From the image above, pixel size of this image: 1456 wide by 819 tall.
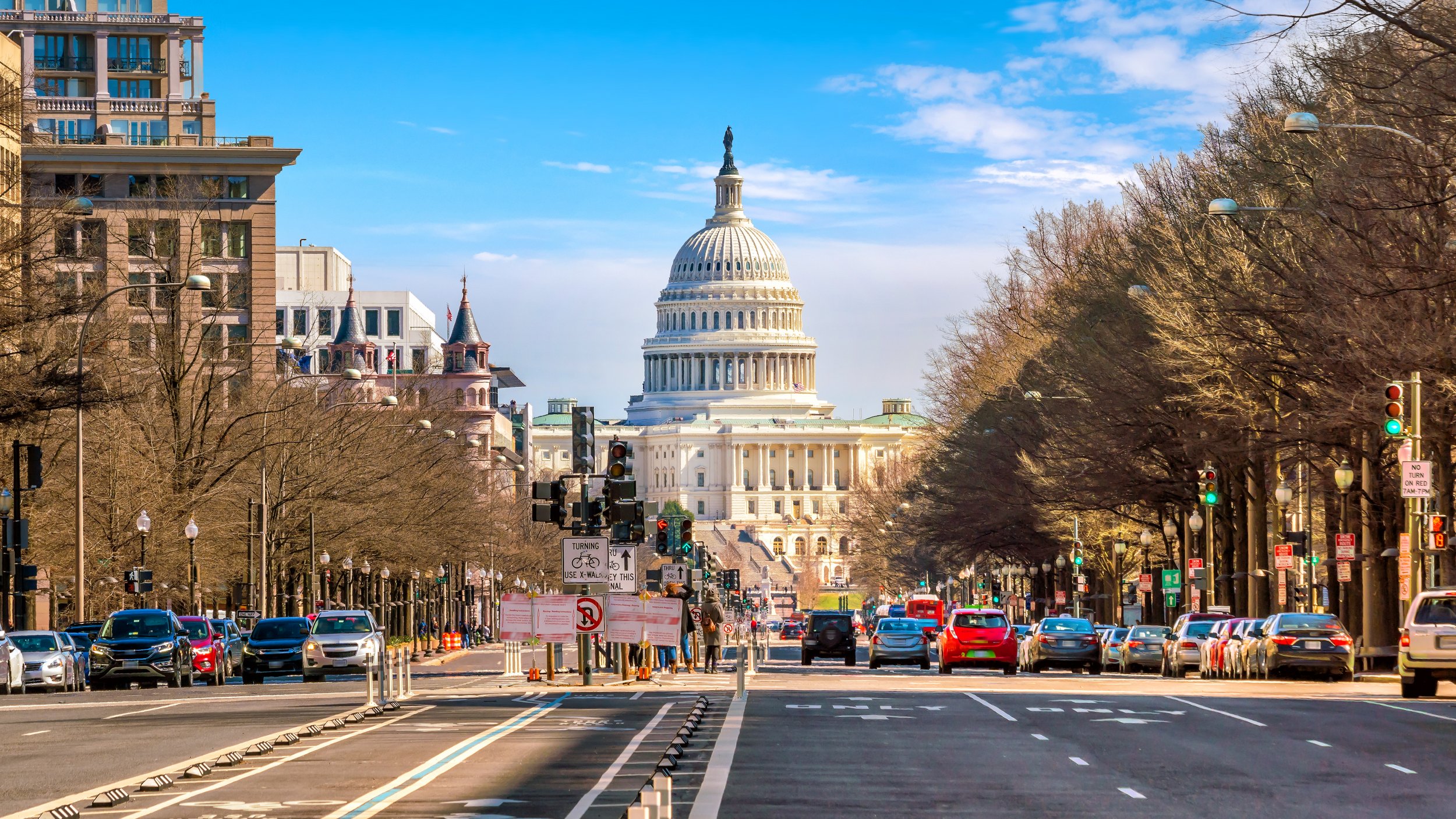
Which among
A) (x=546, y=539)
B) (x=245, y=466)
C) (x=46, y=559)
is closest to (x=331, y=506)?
(x=245, y=466)

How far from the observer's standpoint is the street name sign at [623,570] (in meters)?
38.5

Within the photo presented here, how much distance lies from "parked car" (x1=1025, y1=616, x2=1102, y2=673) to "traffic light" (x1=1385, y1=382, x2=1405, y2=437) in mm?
16702

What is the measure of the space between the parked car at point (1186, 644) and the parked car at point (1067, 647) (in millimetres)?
2209

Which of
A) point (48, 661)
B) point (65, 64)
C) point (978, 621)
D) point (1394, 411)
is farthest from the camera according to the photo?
point (65, 64)

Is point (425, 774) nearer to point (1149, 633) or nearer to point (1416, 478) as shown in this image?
point (1416, 478)

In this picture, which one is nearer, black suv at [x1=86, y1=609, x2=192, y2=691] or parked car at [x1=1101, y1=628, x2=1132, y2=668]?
black suv at [x1=86, y1=609, x2=192, y2=691]

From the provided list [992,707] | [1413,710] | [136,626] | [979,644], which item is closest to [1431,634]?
[1413,710]

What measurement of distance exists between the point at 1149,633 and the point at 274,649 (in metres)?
20.1

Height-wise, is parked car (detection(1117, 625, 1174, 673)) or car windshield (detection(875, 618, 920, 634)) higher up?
car windshield (detection(875, 618, 920, 634))

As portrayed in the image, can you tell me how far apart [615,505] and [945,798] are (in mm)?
19232

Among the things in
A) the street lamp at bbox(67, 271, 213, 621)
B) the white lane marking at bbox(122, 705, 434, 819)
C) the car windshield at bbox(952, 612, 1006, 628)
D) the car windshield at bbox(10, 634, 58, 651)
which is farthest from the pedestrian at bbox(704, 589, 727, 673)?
the white lane marking at bbox(122, 705, 434, 819)

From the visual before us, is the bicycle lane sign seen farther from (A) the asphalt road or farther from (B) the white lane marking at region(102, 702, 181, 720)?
(B) the white lane marking at region(102, 702, 181, 720)

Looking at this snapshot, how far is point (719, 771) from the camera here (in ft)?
62.8

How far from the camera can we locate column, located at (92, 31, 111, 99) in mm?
112688
